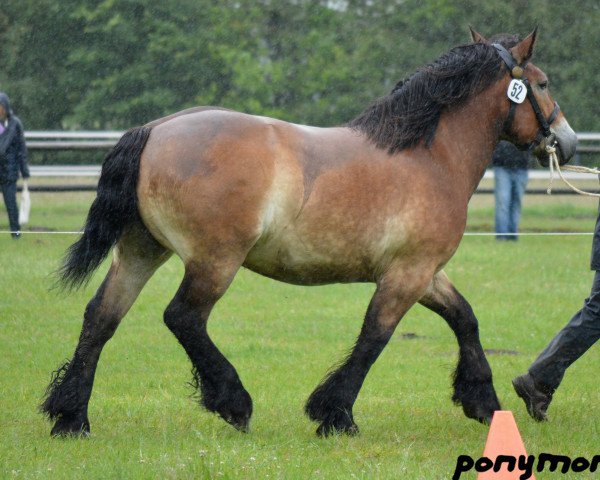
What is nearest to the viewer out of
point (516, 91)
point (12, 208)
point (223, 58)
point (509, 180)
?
point (516, 91)

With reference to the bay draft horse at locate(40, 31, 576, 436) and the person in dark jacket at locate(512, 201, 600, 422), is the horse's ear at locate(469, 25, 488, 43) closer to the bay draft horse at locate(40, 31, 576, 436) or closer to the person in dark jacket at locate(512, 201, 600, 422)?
the bay draft horse at locate(40, 31, 576, 436)

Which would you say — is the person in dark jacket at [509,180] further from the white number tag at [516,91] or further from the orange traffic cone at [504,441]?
the orange traffic cone at [504,441]

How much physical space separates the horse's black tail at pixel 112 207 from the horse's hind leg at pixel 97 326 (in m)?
0.16

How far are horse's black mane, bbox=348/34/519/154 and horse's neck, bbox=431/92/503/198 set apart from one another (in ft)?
0.21

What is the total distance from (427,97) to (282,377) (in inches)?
105

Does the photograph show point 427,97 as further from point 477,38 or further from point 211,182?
point 211,182

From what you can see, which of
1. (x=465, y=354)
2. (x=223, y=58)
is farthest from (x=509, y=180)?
(x=223, y=58)

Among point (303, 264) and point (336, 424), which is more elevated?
point (303, 264)

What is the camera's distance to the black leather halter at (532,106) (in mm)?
6605

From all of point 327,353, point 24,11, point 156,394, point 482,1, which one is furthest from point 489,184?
point 156,394

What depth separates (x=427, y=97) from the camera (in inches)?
256

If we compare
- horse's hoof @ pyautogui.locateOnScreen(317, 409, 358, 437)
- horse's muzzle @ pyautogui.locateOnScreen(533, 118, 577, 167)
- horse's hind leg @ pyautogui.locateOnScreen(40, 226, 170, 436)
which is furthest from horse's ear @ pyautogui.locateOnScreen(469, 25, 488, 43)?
horse's hoof @ pyautogui.locateOnScreen(317, 409, 358, 437)

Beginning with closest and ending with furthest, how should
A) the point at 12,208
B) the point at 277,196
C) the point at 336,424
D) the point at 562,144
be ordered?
the point at 277,196 → the point at 336,424 → the point at 562,144 → the point at 12,208

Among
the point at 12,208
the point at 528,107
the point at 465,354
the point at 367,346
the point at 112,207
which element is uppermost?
the point at 528,107
